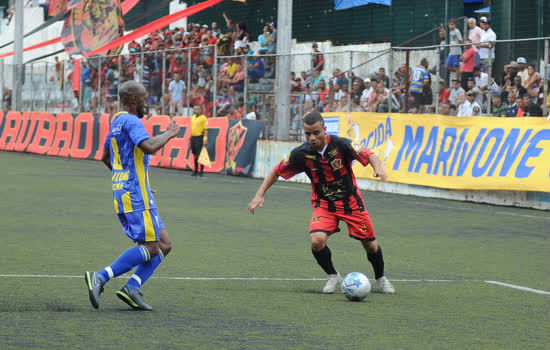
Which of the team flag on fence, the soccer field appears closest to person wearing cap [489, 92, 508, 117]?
the soccer field

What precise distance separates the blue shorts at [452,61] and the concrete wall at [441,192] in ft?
8.16

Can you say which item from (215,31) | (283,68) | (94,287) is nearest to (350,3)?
(283,68)

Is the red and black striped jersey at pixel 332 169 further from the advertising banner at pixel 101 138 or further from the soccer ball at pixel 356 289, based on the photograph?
the advertising banner at pixel 101 138

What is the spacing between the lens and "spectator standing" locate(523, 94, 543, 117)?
16.4m

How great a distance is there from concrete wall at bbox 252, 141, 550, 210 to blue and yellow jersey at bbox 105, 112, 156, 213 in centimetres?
1092

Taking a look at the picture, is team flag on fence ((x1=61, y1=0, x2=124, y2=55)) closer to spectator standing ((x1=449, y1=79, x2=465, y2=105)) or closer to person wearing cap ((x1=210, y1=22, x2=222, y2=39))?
person wearing cap ((x1=210, y1=22, x2=222, y2=39))

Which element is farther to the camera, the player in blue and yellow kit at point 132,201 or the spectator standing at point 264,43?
the spectator standing at point 264,43

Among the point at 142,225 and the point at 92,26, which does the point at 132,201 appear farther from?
the point at 92,26

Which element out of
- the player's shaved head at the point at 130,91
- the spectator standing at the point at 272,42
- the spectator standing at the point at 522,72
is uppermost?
the spectator standing at the point at 272,42

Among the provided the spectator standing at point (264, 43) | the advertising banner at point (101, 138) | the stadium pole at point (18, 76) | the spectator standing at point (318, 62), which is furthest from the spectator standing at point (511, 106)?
the stadium pole at point (18, 76)

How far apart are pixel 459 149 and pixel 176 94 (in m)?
12.3

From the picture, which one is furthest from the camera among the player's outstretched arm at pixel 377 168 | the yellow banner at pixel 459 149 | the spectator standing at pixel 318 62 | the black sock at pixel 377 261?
the spectator standing at pixel 318 62

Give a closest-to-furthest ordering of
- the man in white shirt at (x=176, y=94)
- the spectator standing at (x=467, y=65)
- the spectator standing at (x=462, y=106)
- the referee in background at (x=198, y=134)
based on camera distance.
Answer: the spectator standing at (x=467, y=65)
the spectator standing at (x=462, y=106)
the referee in background at (x=198, y=134)
the man in white shirt at (x=176, y=94)

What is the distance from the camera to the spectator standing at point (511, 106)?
1688 centimetres
